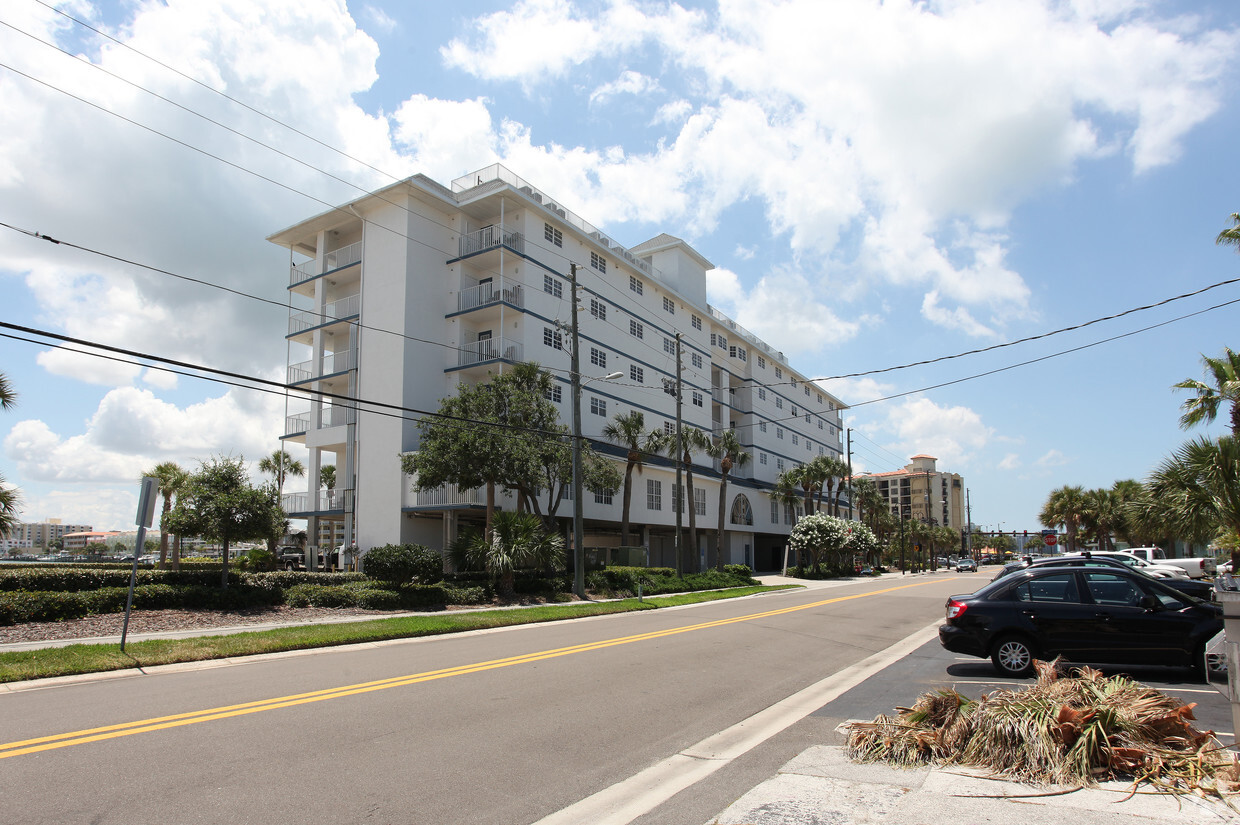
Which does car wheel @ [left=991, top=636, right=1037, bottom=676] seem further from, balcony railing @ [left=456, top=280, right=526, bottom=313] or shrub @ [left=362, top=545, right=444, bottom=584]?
balcony railing @ [left=456, top=280, right=526, bottom=313]

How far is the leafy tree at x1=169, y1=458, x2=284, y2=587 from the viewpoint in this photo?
21812 millimetres

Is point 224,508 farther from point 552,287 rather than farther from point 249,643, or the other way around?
point 552,287

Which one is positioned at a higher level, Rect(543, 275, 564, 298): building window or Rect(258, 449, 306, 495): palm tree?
Rect(543, 275, 564, 298): building window

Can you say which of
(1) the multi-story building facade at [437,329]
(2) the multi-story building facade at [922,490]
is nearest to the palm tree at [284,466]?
(1) the multi-story building facade at [437,329]

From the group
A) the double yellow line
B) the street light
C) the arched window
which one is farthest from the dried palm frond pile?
the arched window

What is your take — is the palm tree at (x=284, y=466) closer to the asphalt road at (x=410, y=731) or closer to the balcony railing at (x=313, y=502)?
the balcony railing at (x=313, y=502)

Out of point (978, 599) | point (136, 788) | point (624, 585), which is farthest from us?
point (624, 585)

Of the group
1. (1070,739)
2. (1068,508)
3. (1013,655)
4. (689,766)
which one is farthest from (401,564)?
(1068,508)

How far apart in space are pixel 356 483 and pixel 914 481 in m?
157

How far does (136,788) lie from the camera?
5.68 meters

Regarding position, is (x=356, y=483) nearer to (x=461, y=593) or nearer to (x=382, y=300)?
(x=382, y=300)

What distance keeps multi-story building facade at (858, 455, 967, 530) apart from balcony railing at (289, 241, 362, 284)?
145 metres

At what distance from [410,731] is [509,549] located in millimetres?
17472

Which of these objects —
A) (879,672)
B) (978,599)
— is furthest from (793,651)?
(978,599)
